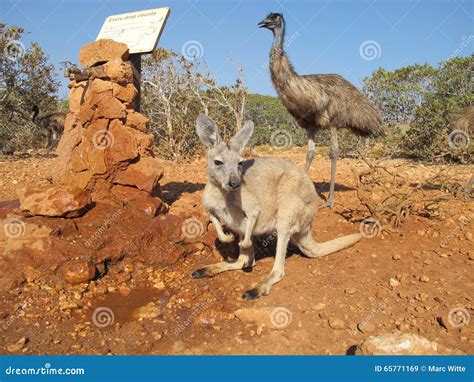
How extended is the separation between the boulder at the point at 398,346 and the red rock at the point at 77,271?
9.39 ft

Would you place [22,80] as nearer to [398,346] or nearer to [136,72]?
[136,72]

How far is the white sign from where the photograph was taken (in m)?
6.00

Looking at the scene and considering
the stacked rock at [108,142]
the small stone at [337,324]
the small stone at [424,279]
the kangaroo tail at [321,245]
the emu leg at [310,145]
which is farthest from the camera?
the emu leg at [310,145]

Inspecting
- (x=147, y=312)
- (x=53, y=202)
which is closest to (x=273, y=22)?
(x=53, y=202)

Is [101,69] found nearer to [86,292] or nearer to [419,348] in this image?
[86,292]

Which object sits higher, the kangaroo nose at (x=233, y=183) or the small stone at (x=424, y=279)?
the kangaroo nose at (x=233, y=183)

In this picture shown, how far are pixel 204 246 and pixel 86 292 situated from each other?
1594 mm

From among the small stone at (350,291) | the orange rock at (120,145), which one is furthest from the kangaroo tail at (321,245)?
the orange rock at (120,145)

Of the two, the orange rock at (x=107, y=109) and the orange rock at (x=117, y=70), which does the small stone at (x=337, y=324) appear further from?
the orange rock at (x=117, y=70)

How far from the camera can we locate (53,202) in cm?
491

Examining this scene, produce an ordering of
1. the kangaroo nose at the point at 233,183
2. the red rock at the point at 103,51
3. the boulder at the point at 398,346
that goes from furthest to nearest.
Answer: the red rock at the point at 103,51, the kangaroo nose at the point at 233,183, the boulder at the point at 398,346

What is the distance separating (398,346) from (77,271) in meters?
3.19

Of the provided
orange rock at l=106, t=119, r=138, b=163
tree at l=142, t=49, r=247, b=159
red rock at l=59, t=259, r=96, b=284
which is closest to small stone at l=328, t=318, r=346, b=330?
red rock at l=59, t=259, r=96, b=284

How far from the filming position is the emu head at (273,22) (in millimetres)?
6867
